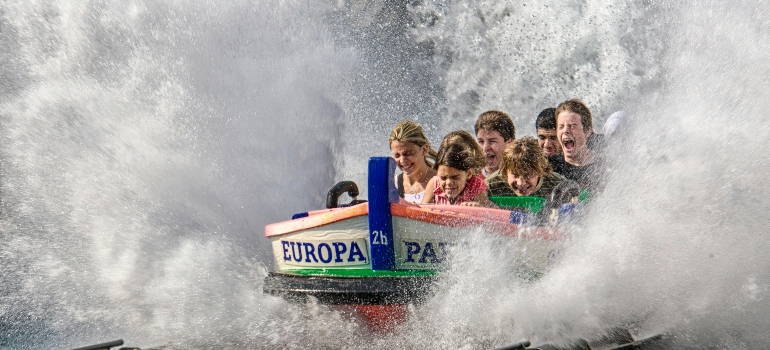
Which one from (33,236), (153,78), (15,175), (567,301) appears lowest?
(567,301)

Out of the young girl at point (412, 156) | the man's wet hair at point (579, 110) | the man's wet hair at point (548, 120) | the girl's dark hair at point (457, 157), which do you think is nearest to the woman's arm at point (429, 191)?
the young girl at point (412, 156)

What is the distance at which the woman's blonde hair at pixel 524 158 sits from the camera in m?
4.97

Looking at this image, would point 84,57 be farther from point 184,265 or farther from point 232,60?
point 184,265

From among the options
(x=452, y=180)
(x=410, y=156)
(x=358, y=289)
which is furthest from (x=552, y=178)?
(x=358, y=289)

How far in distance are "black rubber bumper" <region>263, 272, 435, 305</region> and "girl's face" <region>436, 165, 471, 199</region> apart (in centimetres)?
60

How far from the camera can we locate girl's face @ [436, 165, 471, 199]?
4.88 meters

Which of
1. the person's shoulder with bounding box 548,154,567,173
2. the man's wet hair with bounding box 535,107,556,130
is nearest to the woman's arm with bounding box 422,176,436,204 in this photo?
the person's shoulder with bounding box 548,154,567,173

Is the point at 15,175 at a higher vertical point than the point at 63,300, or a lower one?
higher

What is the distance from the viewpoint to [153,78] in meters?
7.45

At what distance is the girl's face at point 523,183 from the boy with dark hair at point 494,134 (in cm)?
86

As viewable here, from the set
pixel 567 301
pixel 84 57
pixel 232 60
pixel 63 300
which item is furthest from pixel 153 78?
pixel 567 301

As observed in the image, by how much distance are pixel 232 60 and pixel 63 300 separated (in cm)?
285

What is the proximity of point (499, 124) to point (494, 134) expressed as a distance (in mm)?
107

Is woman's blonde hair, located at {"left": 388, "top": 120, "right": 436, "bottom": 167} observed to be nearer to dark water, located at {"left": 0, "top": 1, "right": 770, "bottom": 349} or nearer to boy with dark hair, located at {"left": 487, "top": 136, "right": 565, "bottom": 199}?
boy with dark hair, located at {"left": 487, "top": 136, "right": 565, "bottom": 199}
